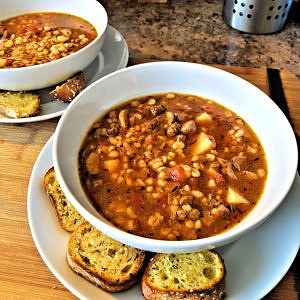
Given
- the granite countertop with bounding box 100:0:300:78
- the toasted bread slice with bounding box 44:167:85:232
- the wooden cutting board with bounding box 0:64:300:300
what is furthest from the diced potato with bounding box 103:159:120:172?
the granite countertop with bounding box 100:0:300:78

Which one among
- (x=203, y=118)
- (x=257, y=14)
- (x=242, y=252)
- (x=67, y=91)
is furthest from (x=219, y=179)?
(x=257, y=14)

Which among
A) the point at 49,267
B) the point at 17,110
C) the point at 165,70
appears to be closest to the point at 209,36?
the point at 165,70

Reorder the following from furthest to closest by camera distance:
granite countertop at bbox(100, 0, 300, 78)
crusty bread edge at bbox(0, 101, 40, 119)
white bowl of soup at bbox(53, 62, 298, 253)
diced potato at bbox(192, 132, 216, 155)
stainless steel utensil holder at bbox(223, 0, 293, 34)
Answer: granite countertop at bbox(100, 0, 300, 78)
stainless steel utensil holder at bbox(223, 0, 293, 34)
crusty bread edge at bbox(0, 101, 40, 119)
diced potato at bbox(192, 132, 216, 155)
white bowl of soup at bbox(53, 62, 298, 253)

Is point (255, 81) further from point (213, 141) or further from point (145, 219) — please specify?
point (145, 219)

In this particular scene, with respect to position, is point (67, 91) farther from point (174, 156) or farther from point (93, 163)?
point (174, 156)

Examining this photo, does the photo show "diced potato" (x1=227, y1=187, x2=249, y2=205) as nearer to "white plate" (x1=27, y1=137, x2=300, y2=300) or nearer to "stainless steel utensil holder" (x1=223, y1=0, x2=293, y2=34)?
"white plate" (x1=27, y1=137, x2=300, y2=300)

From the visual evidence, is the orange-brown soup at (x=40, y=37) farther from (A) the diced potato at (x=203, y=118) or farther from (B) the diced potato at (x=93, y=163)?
(A) the diced potato at (x=203, y=118)
